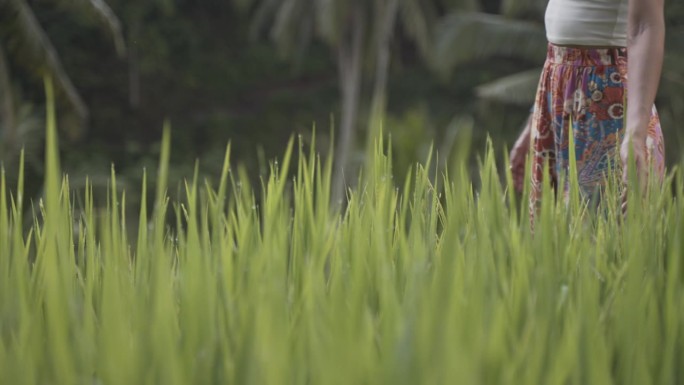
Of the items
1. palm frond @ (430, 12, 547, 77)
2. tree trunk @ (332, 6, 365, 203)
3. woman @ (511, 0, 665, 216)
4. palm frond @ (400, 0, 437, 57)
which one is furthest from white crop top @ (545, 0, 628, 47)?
palm frond @ (400, 0, 437, 57)

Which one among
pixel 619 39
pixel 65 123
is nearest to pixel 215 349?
pixel 619 39

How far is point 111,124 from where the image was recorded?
95.5 feet

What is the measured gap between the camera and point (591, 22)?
1981 mm

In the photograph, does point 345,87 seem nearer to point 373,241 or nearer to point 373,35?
point 373,35

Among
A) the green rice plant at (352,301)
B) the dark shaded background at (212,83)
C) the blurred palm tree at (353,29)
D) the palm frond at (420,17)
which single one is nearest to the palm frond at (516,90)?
the blurred palm tree at (353,29)

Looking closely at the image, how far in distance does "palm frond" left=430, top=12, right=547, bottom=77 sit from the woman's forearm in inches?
580

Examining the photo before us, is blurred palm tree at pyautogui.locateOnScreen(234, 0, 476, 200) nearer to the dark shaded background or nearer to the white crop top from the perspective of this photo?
the dark shaded background

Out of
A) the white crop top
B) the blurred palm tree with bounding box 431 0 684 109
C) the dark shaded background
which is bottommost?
the dark shaded background

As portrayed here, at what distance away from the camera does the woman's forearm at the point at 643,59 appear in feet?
5.87

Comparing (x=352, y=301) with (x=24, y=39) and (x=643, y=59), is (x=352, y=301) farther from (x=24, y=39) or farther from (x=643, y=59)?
(x=24, y=39)

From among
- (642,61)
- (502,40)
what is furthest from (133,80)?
(642,61)

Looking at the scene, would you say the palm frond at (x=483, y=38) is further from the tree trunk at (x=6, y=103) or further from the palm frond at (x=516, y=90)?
the tree trunk at (x=6, y=103)

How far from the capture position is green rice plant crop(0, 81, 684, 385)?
0.97 m

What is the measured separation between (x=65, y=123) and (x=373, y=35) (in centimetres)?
1267
